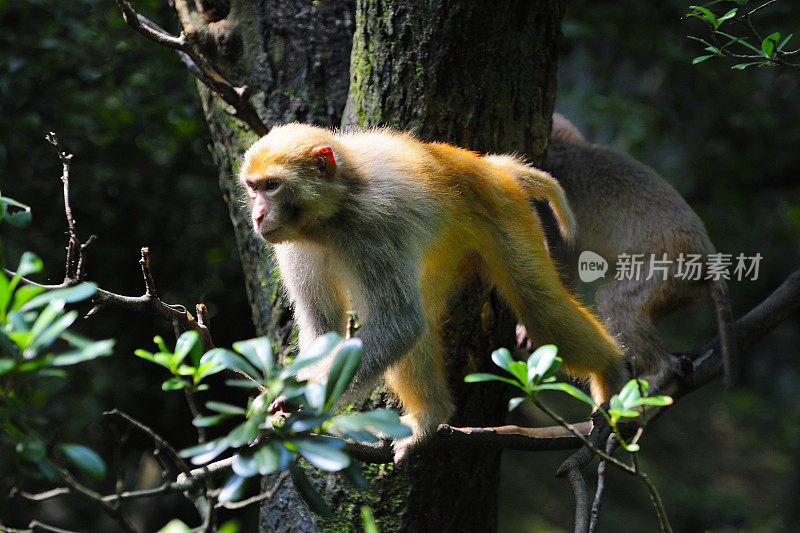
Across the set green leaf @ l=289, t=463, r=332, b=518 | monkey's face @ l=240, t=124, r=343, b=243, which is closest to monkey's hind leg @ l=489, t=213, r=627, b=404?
monkey's face @ l=240, t=124, r=343, b=243

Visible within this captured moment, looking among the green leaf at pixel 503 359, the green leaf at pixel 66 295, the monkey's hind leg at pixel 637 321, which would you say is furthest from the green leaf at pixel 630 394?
the monkey's hind leg at pixel 637 321

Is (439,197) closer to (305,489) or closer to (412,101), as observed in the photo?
(412,101)

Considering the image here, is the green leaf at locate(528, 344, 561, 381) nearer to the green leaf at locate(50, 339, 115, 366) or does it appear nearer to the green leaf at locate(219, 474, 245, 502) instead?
the green leaf at locate(219, 474, 245, 502)

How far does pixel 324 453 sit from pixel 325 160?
1.39 metres

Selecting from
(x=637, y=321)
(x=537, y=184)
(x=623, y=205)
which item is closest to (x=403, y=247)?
(x=537, y=184)

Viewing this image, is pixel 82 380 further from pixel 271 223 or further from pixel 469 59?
pixel 469 59

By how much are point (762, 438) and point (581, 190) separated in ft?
17.1

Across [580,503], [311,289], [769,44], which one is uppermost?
[769,44]

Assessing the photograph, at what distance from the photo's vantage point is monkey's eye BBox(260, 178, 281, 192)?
261cm

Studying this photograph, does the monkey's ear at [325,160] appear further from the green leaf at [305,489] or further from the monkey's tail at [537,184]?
the green leaf at [305,489]

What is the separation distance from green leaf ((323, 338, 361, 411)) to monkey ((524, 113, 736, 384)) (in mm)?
2609

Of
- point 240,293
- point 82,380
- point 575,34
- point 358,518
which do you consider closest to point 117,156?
point 240,293

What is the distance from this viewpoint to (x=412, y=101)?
3.28m

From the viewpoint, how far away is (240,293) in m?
5.12
